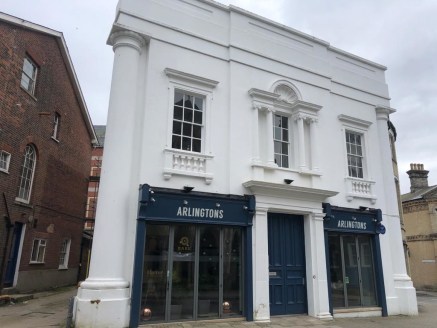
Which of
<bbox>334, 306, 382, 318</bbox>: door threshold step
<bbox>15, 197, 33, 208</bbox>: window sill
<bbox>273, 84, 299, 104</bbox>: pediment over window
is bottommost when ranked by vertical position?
<bbox>334, 306, 382, 318</bbox>: door threshold step

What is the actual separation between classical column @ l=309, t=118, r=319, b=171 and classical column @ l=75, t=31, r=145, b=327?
560 centimetres

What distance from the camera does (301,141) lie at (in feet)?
36.7

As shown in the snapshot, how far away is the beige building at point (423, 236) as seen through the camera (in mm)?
24297

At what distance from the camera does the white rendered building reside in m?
8.38

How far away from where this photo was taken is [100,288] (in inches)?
299

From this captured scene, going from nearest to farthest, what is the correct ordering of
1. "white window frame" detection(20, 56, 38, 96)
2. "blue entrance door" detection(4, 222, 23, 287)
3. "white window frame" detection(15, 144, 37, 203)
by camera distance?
1. "blue entrance door" detection(4, 222, 23, 287)
2. "white window frame" detection(20, 56, 38, 96)
3. "white window frame" detection(15, 144, 37, 203)

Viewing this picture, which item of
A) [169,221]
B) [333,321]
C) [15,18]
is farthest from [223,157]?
[15,18]

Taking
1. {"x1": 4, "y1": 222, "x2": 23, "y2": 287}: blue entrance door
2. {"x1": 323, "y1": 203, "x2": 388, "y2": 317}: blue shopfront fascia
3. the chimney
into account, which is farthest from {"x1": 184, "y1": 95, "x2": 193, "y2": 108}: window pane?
the chimney

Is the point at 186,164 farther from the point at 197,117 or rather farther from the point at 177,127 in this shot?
the point at 197,117

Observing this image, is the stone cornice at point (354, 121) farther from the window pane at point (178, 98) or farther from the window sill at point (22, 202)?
the window sill at point (22, 202)

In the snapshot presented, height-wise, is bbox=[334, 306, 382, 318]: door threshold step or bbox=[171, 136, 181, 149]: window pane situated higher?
bbox=[171, 136, 181, 149]: window pane

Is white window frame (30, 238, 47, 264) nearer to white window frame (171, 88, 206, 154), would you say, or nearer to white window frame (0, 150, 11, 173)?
white window frame (0, 150, 11, 173)

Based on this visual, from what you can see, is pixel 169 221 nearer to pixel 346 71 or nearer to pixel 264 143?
pixel 264 143

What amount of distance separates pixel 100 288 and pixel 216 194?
11.6 feet
